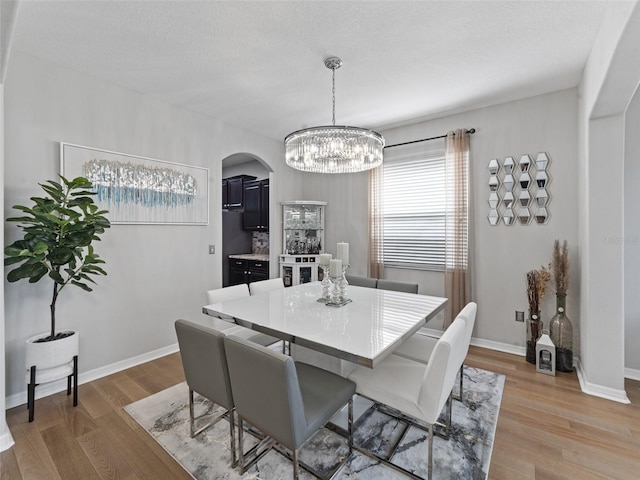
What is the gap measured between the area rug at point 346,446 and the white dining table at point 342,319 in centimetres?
72

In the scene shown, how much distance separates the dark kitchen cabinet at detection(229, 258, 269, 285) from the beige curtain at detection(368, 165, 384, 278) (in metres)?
1.66

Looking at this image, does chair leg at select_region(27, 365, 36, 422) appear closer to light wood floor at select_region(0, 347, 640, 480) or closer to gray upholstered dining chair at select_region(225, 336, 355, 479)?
light wood floor at select_region(0, 347, 640, 480)

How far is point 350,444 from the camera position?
1805 mm

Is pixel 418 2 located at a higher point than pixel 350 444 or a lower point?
higher

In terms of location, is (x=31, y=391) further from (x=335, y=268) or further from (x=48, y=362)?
(x=335, y=268)

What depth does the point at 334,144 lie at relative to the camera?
7.87 ft

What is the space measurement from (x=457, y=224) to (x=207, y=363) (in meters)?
2.95

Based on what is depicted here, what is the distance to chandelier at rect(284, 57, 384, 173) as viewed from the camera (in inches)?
92.0

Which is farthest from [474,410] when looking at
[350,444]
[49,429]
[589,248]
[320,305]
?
[49,429]

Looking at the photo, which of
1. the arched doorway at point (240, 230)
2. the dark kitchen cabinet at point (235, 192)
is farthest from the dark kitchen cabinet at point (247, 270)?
the dark kitchen cabinet at point (235, 192)

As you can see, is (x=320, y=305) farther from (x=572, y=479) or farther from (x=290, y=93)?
(x=290, y=93)

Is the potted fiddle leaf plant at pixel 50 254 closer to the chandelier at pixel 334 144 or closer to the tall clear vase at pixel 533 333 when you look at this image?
the chandelier at pixel 334 144

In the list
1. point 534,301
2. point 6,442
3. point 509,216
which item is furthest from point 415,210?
point 6,442

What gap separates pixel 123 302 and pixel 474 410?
319cm
